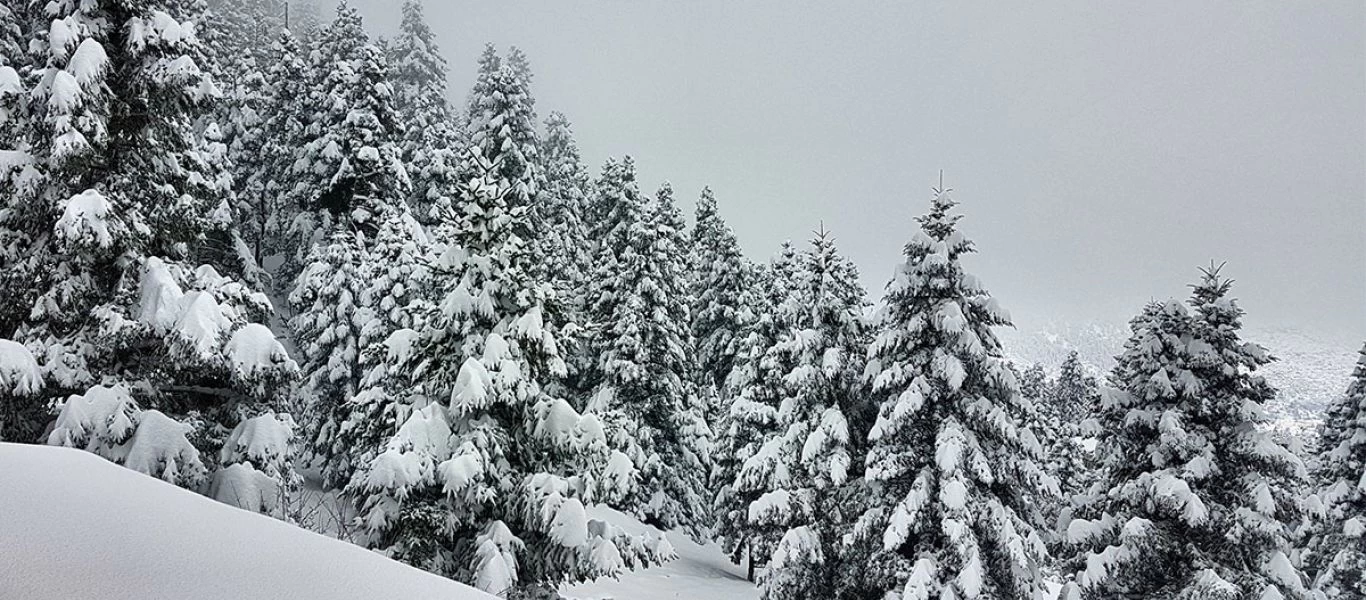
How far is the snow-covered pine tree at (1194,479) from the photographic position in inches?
569

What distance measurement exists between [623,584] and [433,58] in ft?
128

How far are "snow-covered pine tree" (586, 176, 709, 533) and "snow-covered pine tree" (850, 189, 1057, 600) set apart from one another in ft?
32.7

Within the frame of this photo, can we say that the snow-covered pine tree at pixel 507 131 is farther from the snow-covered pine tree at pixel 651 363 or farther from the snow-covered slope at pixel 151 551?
the snow-covered slope at pixel 151 551

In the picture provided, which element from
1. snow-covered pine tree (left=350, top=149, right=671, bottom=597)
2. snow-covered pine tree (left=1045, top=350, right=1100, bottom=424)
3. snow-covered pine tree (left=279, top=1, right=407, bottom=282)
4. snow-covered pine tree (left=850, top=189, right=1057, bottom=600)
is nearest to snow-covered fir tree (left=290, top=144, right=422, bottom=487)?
snow-covered pine tree (left=279, top=1, right=407, bottom=282)

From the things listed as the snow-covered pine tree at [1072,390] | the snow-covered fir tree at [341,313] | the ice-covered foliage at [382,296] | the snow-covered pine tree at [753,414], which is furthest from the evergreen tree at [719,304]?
the snow-covered pine tree at [1072,390]

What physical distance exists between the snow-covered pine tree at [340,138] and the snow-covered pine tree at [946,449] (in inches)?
755

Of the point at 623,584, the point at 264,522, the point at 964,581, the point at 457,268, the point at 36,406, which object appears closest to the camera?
the point at 264,522

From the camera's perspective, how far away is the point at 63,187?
1062 cm

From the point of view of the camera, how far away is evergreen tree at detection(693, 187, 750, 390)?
108ft

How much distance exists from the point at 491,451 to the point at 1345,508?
24.3 m

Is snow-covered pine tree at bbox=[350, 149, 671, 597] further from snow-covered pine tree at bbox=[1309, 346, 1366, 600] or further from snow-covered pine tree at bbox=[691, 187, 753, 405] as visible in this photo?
snow-covered pine tree at bbox=[1309, 346, 1366, 600]

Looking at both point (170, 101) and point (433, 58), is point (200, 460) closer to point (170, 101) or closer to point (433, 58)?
point (170, 101)

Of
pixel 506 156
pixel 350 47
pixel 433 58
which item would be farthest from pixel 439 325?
pixel 433 58

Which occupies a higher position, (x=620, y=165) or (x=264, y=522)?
(x=620, y=165)
